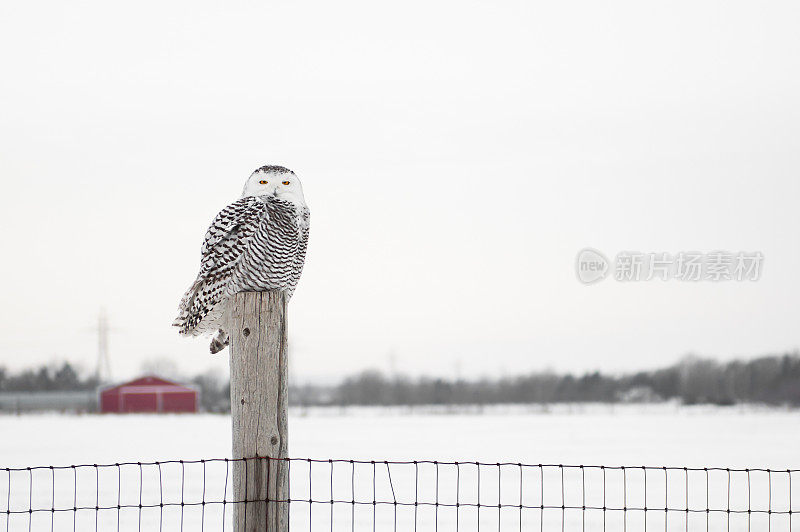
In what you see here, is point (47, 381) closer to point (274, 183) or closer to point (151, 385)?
point (151, 385)

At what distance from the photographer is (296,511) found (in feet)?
28.5

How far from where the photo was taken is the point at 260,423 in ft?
11.2

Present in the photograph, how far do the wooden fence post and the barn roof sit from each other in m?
43.7

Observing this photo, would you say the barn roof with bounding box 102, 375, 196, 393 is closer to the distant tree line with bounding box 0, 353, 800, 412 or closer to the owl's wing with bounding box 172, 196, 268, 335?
the distant tree line with bounding box 0, 353, 800, 412

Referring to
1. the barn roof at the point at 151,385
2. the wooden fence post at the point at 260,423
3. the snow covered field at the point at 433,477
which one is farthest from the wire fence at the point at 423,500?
the barn roof at the point at 151,385

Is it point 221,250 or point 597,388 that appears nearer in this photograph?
point 221,250

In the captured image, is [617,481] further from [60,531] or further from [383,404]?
[383,404]

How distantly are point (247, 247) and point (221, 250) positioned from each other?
0.13 metres

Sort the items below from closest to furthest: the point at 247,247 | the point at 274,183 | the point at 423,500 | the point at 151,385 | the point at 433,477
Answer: the point at 247,247
the point at 274,183
the point at 423,500
the point at 433,477
the point at 151,385

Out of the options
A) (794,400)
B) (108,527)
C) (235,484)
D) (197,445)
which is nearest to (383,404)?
(794,400)

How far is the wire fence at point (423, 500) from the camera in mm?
7727

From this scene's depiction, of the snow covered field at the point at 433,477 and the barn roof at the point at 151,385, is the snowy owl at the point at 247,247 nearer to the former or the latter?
the snow covered field at the point at 433,477

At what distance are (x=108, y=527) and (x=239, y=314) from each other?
194 inches

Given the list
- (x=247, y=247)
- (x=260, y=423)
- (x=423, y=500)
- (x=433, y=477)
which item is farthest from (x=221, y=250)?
(x=433, y=477)
